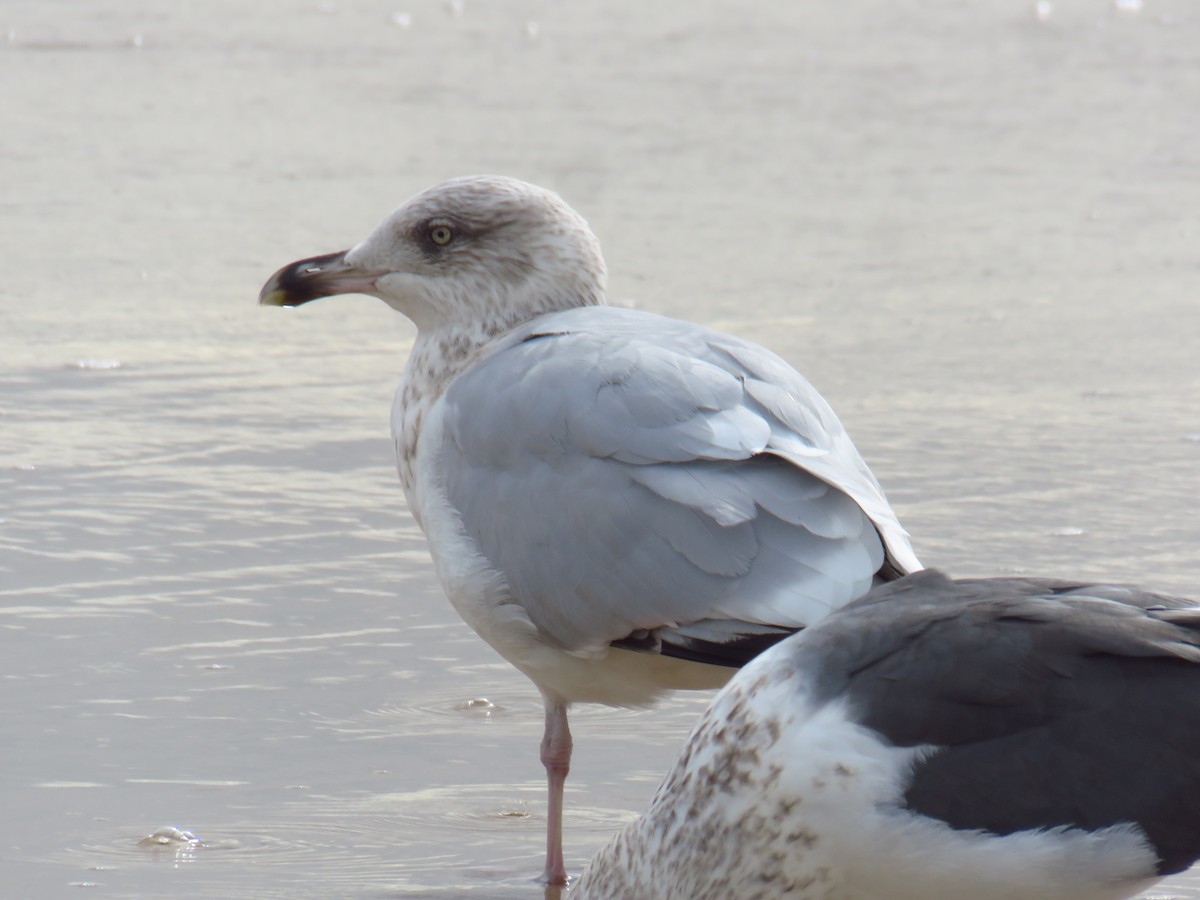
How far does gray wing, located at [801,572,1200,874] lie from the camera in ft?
9.83

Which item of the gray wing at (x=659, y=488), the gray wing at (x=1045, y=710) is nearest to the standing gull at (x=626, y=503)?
the gray wing at (x=659, y=488)

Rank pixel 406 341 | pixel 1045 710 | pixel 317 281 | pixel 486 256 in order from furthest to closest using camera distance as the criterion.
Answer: pixel 406 341, pixel 317 281, pixel 486 256, pixel 1045 710

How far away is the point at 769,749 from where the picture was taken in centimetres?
307

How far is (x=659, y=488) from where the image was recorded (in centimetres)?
364

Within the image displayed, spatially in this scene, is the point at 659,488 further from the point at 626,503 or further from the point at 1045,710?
the point at 1045,710

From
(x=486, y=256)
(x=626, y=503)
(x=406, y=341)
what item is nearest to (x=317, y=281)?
(x=486, y=256)

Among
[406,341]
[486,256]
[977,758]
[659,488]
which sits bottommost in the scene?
[406,341]

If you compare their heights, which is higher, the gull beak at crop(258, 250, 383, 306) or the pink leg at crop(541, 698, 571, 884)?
the gull beak at crop(258, 250, 383, 306)

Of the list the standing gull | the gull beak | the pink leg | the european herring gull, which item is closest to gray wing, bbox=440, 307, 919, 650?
the standing gull

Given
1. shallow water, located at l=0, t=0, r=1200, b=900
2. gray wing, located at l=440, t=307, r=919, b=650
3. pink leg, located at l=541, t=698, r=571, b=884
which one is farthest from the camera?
shallow water, located at l=0, t=0, r=1200, b=900

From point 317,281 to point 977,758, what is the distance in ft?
6.69

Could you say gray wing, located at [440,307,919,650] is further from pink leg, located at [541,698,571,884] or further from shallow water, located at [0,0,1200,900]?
shallow water, located at [0,0,1200,900]

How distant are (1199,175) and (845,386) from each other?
11.9ft

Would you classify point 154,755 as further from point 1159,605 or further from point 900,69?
point 900,69
